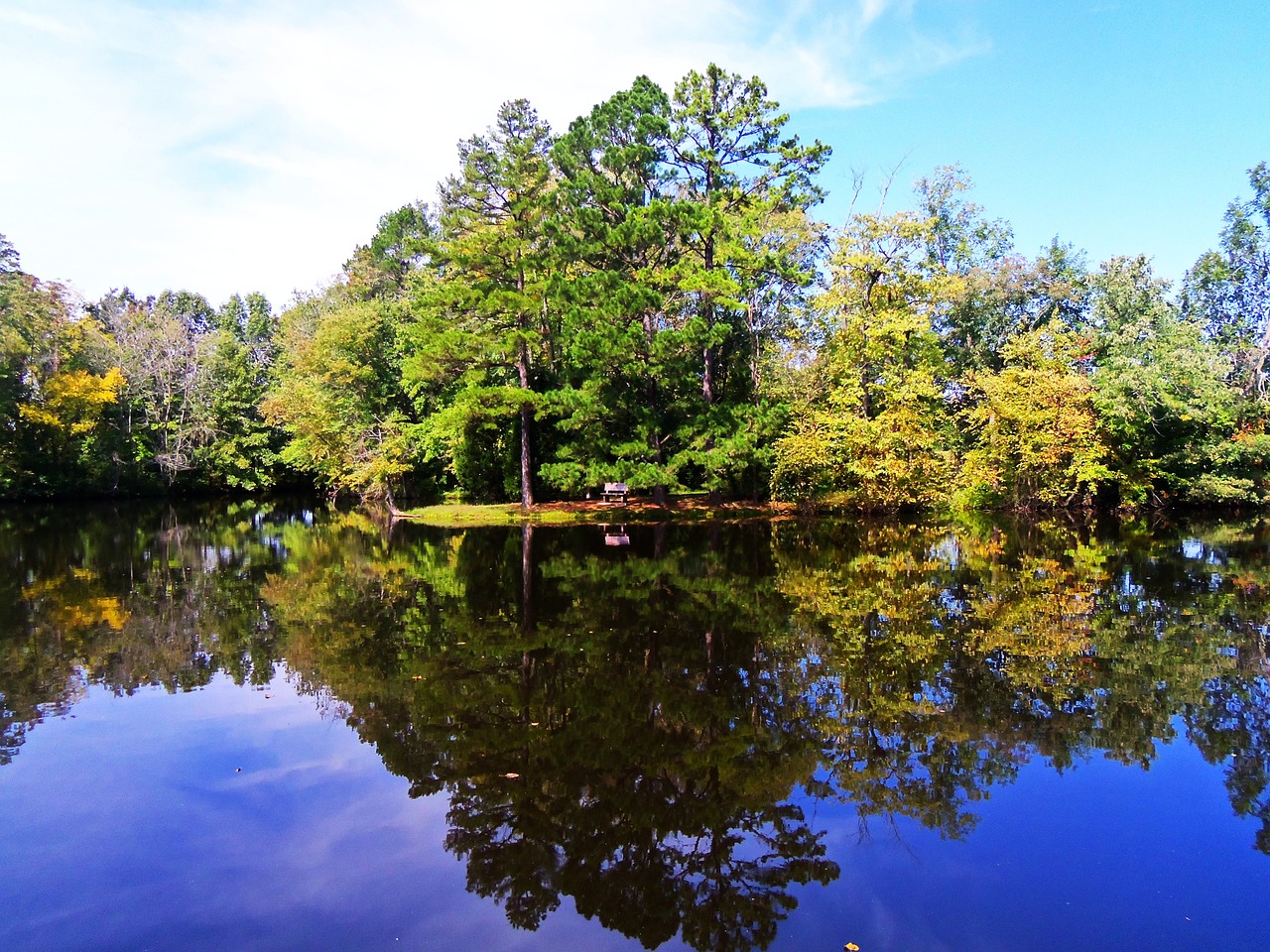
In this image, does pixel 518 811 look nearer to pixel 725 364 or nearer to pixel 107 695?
pixel 107 695

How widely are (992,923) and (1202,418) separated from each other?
27.8 metres

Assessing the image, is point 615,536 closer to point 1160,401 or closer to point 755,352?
point 755,352

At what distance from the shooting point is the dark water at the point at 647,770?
4703 mm

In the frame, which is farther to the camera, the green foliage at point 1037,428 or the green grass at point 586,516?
the green grass at point 586,516

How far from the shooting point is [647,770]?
6.38 metres

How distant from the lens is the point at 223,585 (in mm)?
15648

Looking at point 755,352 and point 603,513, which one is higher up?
point 755,352

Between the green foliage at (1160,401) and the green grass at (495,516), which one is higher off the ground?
the green foliage at (1160,401)

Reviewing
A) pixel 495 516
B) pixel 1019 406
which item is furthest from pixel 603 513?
pixel 1019 406

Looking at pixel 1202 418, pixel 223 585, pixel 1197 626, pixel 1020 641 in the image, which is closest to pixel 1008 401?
pixel 1202 418

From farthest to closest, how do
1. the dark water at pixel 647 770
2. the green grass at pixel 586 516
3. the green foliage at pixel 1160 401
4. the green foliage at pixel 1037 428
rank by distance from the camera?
the green grass at pixel 586 516 < the green foliage at pixel 1160 401 < the green foliage at pixel 1037 428 < the dark water at pixel 647 770

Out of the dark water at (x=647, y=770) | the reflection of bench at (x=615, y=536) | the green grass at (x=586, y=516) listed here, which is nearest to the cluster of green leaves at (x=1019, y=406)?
the green grass at (x=586, y=516)

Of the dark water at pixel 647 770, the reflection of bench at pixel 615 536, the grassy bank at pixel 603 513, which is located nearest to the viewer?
the dark water at pixel 647 770

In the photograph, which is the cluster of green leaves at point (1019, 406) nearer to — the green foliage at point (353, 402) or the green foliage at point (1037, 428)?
the green foliage at point (1037, 428)
